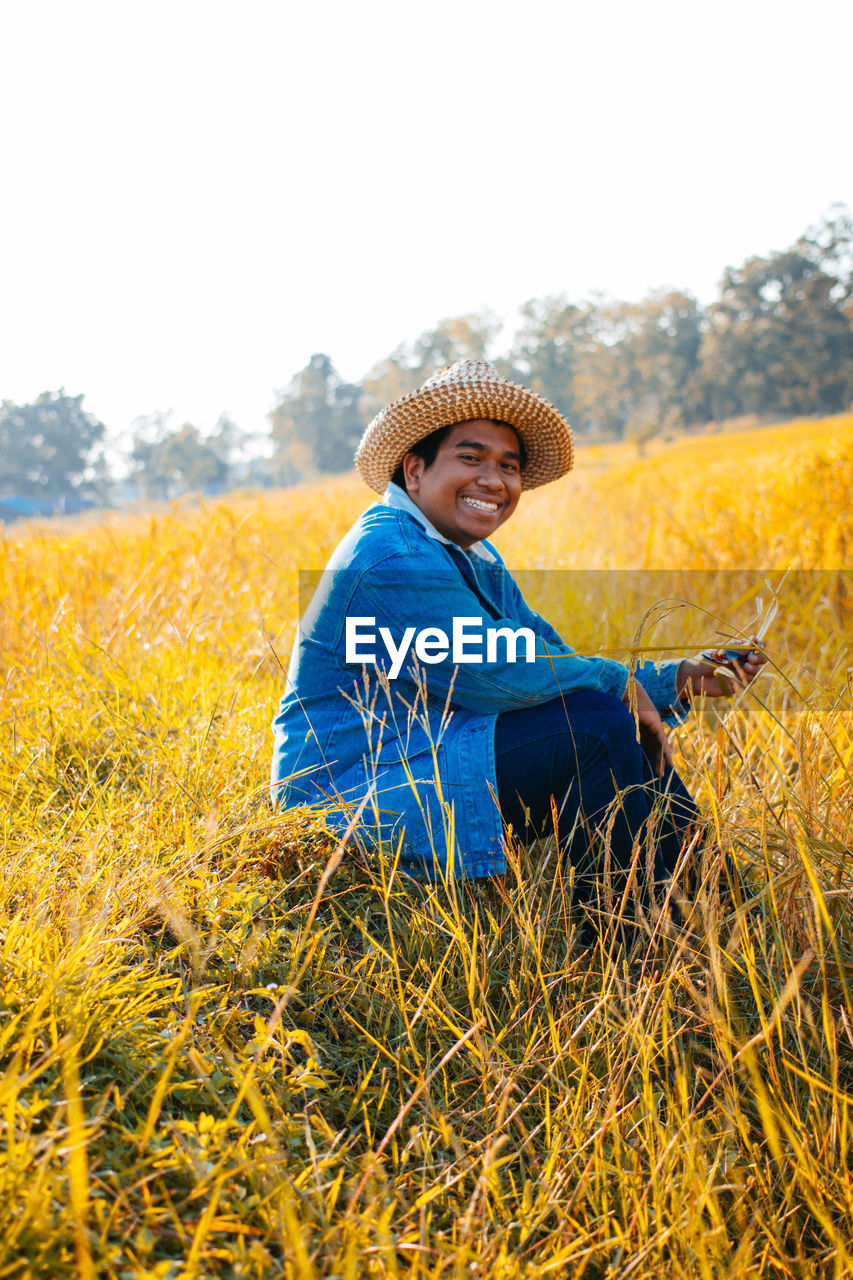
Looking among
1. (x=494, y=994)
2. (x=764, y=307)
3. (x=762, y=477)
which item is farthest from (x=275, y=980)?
(x=764, y=307)

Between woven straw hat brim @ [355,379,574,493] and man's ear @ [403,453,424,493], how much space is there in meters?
0.03

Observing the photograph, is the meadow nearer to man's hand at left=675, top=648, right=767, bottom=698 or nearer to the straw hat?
man's hand at left=675, top=648, right=767, bottom=698

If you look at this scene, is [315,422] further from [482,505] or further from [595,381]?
[482,505]

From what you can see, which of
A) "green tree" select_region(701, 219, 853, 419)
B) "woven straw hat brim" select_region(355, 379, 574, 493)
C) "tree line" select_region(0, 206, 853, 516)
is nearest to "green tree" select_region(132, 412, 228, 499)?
"tree line" select_region(0, 206, 853, 516)

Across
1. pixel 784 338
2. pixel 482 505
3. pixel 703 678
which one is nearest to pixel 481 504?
pixel 482 505

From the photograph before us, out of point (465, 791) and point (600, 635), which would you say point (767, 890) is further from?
point (600, 635)

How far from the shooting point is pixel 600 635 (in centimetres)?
346

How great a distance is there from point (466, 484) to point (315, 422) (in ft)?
261

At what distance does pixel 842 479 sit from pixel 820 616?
1.72m

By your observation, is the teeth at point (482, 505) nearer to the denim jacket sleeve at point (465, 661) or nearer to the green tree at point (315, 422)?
the denim jacket sleeve at point (465, 661)

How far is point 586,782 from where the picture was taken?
5.62 feet

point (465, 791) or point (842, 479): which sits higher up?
point (842, 479)

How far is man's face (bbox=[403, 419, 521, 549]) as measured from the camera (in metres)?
2.05

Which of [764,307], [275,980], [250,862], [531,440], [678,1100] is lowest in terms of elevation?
[678,1100]
